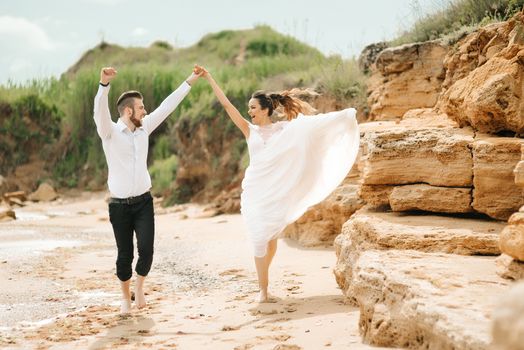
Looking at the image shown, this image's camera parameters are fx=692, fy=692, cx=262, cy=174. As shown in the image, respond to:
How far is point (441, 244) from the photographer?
5.06 m

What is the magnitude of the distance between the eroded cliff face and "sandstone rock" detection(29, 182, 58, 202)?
1493 centimetres

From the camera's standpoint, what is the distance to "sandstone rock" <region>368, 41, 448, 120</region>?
9.84 metres

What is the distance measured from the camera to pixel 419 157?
5.84 meters

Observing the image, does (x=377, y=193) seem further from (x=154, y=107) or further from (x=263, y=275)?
(x=154, y=107)

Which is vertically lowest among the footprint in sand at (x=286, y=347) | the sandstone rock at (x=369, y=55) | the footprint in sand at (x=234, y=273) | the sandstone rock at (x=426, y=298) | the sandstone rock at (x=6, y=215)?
the footprint in sand at (x=234, y=273)

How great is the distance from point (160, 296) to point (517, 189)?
3499 mm

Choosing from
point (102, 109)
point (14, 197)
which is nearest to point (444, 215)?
point (102, 109)

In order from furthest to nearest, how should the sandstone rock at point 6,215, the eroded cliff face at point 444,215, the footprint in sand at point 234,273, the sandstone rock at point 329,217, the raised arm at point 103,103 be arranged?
the sandstone rock at point 6,215 → the sandstone rock at point 329,217 → the footprint in sand at point 234,273 → the raised arm at point 103,103 → the eroded cliff face at point 444,215

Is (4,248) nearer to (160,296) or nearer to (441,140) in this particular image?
(160,296)

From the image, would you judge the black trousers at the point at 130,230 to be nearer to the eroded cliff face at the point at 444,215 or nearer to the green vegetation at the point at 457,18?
the eroded cliff face at the point at 444,215

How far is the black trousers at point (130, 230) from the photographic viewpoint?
234 inches

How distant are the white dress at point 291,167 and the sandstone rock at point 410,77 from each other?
357cm

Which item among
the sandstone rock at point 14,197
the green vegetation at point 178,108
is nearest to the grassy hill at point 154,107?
the green vegetation at point 178,108

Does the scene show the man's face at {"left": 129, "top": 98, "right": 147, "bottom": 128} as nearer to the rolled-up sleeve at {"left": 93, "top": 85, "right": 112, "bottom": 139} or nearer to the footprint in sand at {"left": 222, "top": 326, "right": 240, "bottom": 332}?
the rolled-up sleeve at {"left": 93, "top": 85, "right": 112, "bottom": 139}
